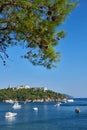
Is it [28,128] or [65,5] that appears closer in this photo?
[65,5]

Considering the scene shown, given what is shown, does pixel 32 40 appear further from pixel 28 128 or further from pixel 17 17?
pixel 28 128

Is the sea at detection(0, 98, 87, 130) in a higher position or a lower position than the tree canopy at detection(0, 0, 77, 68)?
higher

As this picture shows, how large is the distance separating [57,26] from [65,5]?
507 mm

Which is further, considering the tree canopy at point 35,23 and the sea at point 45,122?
the sea at point 45,122

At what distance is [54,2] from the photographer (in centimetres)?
862

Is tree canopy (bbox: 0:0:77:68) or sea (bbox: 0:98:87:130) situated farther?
sea (bbox: 0:98:87:130)

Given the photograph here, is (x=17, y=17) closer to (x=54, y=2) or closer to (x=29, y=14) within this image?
(x=29, y=14)

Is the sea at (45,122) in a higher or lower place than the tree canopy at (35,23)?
higher

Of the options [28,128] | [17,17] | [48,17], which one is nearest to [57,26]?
[48,17]

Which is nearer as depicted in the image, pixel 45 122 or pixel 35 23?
pixel 35 23

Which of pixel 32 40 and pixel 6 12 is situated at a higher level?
pixel 6 12

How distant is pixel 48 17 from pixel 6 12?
38.4 inches

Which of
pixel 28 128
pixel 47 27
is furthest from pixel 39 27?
pixel 28 128

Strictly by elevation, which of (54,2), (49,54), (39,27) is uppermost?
(54,2)
